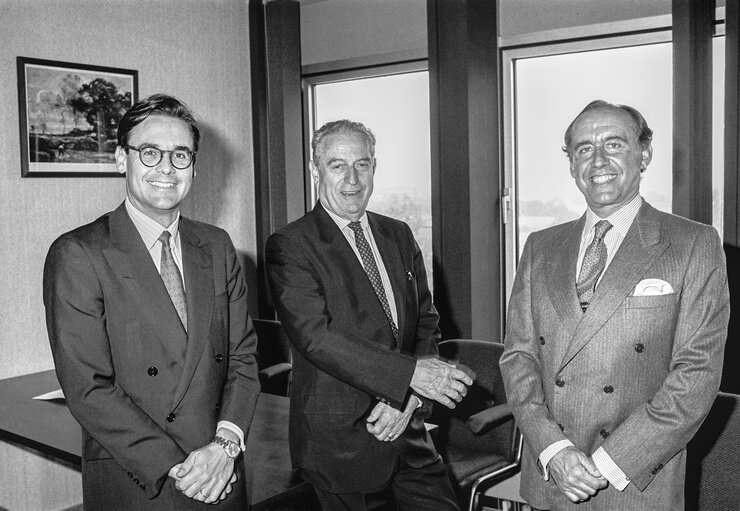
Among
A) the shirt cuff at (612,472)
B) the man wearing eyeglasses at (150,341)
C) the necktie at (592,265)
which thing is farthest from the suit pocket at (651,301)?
the man wearing eyeglasses at (150,341)

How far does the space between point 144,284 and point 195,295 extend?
0.43 feet

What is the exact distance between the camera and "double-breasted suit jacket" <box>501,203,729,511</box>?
70.0 inches

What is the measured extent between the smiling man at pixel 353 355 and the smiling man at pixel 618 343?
35 cm

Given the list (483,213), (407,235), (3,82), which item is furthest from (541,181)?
(3,82)

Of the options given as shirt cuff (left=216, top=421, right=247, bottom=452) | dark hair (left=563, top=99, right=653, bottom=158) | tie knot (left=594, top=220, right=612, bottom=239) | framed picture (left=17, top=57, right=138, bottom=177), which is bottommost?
shirt cuff (left=216, top=421, right=247, bottom=452)

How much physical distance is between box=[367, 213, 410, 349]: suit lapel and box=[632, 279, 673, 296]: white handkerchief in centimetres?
72

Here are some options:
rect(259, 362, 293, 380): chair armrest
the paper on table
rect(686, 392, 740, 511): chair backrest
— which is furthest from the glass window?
the paper on table

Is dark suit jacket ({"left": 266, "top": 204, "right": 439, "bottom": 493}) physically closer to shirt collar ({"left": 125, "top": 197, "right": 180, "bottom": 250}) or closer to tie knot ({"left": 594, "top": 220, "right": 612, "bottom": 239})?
shirt collar ({"left": 125, "top": 197, "right": 180, "bottom": 250})

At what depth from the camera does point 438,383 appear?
2.17 meters

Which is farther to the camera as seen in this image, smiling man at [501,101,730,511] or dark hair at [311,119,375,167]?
dark hair at [311,119,375,167]

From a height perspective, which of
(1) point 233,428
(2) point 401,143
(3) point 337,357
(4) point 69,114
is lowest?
(1) point 233,428

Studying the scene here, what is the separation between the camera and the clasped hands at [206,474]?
174 centimetres

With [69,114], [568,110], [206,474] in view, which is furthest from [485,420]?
[69,114]

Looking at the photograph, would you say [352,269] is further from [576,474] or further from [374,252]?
[576,474]
